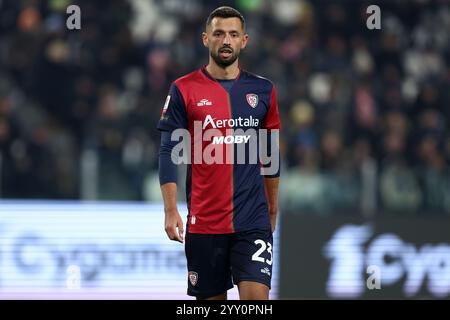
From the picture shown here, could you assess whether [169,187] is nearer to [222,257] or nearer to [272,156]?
[222,257]

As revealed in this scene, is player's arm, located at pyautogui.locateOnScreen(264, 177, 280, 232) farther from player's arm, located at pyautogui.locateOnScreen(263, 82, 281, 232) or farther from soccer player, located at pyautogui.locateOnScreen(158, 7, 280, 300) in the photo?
soccer player, located at pyautogui.locateOnScreen(158, 7, 280, 300)

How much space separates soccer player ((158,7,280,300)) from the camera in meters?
7.25

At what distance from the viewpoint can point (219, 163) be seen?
728cm

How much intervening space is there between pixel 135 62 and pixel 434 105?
4.09 meters

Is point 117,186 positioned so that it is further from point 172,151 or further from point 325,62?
point 172,151

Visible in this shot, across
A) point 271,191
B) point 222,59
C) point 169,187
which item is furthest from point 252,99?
point 169,187

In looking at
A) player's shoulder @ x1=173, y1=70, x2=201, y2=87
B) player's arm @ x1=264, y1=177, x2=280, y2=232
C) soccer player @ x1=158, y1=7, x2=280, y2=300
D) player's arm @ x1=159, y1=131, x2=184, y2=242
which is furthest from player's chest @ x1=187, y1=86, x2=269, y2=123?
player's arm @ x1=264, y1=177, x2=280, y2=232

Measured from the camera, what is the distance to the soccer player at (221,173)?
725 centimetres

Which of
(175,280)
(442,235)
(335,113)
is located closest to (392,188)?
(442,235)

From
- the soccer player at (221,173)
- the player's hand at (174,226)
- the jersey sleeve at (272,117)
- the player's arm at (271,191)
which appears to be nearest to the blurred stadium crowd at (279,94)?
the player's arm at (271,191)

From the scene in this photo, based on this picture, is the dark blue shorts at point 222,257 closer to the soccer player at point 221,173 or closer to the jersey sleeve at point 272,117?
the soccer player at point 221,173

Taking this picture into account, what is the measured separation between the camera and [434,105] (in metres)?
15.5

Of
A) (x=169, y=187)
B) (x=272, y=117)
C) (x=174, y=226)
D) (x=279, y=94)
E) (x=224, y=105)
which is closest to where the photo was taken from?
(x=174, y=226)

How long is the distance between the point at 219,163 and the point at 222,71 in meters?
0.61
